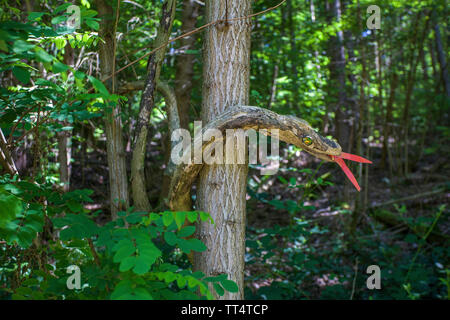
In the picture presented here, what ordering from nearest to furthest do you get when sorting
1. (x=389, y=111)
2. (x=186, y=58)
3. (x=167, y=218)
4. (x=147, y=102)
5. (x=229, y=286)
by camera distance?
(x=167, y=218) → (x=229, y=286) → (x=147, y=102) → (x=186, y=58) → (x=389, y=111)

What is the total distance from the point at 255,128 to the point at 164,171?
0.86 meters

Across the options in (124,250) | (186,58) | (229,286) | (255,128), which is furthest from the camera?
(186,58)

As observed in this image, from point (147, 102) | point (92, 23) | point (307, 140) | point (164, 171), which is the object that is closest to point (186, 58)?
point (147, 102)

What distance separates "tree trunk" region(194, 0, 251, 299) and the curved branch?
14 centimetres

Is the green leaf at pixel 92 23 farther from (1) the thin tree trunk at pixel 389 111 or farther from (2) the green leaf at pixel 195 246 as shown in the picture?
(1) the thin tree trunk at pixel 389 111

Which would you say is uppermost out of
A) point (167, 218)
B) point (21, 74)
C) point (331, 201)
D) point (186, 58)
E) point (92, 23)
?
point (186, 58)

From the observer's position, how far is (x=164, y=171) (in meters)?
2.91

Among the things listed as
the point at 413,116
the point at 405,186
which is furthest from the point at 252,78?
the point at 413,116

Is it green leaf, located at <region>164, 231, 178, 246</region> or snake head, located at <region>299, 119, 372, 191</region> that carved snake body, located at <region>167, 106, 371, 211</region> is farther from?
green leaf, located at <region>164, 231, 178, 246</region>

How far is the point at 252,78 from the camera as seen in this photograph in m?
5.47

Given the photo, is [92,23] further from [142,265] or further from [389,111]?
[389,111]

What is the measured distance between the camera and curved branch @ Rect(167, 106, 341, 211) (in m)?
2.46
